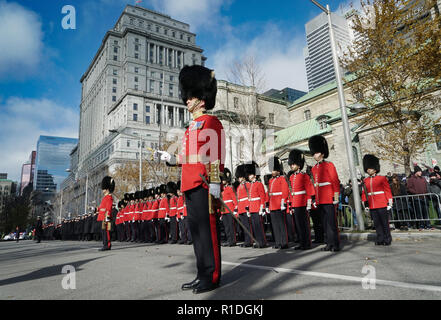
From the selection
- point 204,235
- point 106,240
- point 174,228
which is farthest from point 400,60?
point 106,240

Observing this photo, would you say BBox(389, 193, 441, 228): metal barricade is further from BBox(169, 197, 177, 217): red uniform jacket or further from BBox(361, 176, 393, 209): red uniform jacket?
BBox(169, 197, 177, 217): red uniform jacket

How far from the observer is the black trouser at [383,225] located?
736 cm

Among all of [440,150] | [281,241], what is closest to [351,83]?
[281,241]

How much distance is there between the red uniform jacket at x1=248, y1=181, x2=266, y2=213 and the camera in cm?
901

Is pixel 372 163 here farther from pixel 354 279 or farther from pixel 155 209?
pixel 155 209

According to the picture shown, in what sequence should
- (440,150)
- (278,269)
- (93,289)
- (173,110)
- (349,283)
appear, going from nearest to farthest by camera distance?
(349,283) → (93,289) → (278,269) → (440,150) → (173,110)

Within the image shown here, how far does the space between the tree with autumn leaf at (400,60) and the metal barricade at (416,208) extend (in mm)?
3623

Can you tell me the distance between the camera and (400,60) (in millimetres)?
14164

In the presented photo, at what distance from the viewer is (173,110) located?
288 ft

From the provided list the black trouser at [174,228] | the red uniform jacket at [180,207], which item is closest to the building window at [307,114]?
the black trouser at [174,228]

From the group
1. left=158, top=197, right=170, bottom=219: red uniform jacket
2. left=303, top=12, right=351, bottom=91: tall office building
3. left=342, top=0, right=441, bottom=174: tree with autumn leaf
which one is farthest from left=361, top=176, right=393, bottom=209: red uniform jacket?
left=303, top=12, right=351, bottom=91: tall office building

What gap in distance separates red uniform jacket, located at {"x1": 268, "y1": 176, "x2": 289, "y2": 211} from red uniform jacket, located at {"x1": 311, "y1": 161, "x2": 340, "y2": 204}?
131 cm
